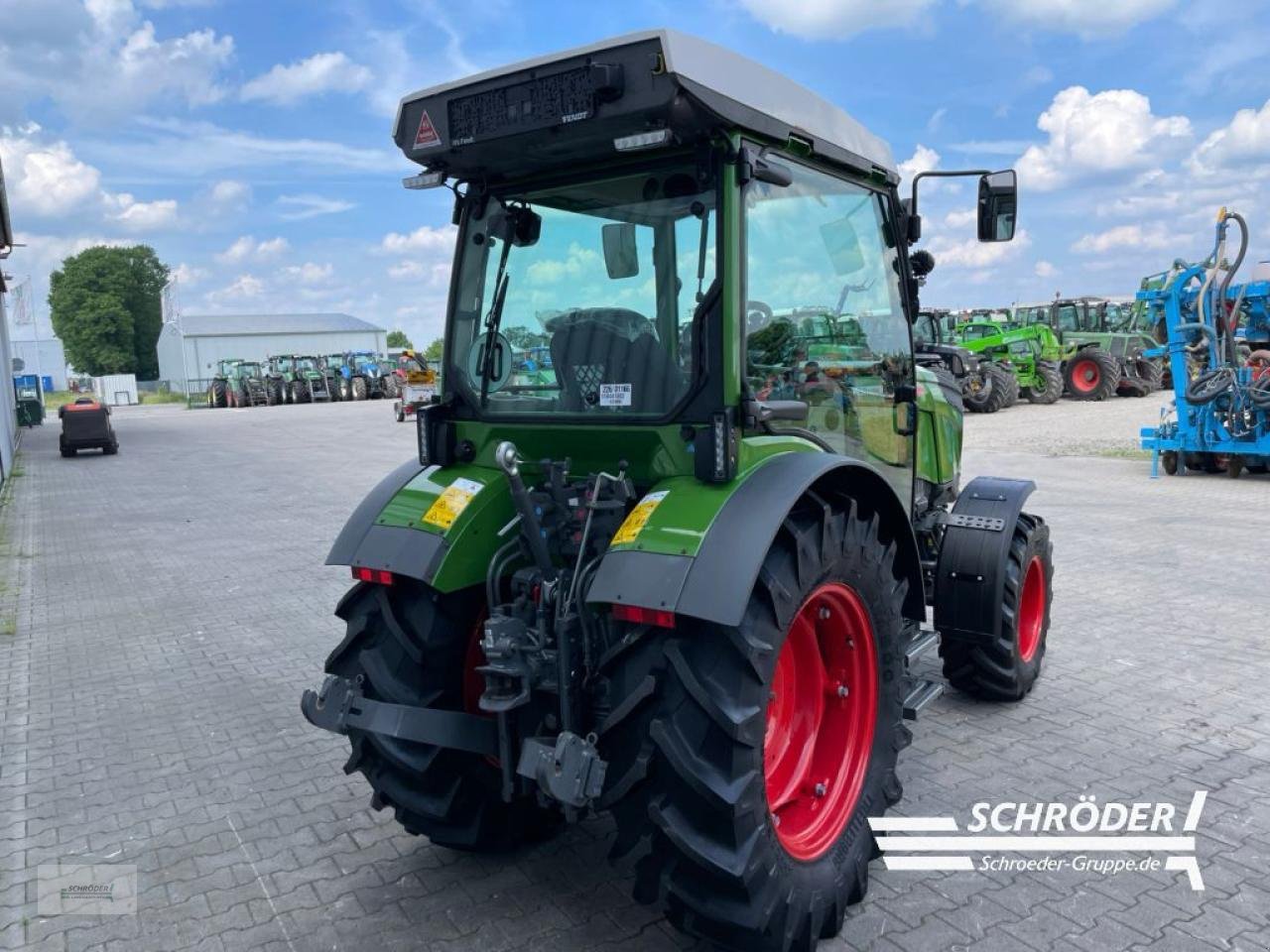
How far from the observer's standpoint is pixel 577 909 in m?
3.10

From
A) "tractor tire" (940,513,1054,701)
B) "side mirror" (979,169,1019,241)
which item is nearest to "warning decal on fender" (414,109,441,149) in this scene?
"side mirror" (979,169,1019,241)

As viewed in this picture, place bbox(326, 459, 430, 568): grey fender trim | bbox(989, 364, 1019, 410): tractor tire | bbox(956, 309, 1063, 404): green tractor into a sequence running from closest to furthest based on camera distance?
bbox(326, 459, 430, 568): grey fender trim → bbox(989, 364, 1019, 410): tractor tire → bbox(956, 309, 1063, 404): green tractor

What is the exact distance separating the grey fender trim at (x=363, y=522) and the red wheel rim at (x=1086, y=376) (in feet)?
77.0

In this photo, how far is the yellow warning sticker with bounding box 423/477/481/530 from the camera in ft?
10.5

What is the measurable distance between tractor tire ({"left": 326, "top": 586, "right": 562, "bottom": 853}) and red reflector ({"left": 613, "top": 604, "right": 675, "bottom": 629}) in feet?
2.72

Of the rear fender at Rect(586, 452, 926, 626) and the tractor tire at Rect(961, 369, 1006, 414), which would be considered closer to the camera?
the rear fender at Rect(586, 452, 926, 626)

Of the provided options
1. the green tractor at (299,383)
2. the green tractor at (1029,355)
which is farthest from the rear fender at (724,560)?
the green tractor at (299,383)

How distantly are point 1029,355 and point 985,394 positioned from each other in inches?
81.7

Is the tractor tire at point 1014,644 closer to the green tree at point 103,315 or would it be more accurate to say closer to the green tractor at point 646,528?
the green tractor at point 646,528

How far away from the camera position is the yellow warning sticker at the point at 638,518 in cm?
276

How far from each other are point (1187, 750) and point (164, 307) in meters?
67.3

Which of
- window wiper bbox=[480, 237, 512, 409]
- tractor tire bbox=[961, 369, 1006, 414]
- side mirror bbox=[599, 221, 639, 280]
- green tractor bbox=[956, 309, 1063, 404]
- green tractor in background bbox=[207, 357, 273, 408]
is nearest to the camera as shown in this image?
side mirror bbox=[599, 221, 639, 280]

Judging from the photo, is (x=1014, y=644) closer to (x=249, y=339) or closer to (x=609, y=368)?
(x=609, y=368)

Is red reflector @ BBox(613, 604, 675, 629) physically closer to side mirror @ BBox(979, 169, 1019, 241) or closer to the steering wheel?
the steering wheel
